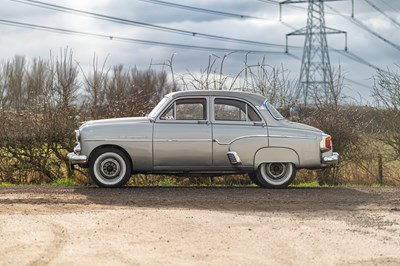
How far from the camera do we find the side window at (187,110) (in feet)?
48.8

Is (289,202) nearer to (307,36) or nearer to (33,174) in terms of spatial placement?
(33,174)

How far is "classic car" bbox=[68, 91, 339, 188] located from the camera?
14.6m

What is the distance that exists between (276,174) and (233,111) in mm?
1524

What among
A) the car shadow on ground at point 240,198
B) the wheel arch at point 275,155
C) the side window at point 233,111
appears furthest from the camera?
the side window at point 233,111

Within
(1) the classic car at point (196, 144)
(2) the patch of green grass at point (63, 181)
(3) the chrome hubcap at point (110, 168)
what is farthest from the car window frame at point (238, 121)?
(2) the patch of green grass at point (63, 181)

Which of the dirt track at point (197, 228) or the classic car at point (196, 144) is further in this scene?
the classic car at point (196, 144)

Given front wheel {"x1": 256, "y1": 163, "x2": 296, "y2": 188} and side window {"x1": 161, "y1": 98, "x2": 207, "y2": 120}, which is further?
front wheel {"x1": 256, "y1": 163, "x2": 296, "y2": 188}

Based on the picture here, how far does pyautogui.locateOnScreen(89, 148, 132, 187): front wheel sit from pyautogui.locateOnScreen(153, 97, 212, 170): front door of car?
0.60m

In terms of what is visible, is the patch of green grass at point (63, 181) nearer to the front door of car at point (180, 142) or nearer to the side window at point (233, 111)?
the front door of car at point (180, 142)

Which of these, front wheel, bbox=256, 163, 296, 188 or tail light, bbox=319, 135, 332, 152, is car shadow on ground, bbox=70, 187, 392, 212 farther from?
tail light, bbox=319, 135, 332, 152

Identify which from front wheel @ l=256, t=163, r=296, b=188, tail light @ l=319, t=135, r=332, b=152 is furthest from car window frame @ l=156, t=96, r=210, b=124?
tail light @ l=319, t=135, r=332, b=152

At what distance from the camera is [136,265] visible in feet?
26.1

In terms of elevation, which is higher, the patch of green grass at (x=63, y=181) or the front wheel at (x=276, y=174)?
the front wheel at (x=276, y=174)

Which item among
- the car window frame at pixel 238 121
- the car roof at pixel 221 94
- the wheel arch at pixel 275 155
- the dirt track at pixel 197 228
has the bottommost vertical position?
the dirt track at pixel 197 228
